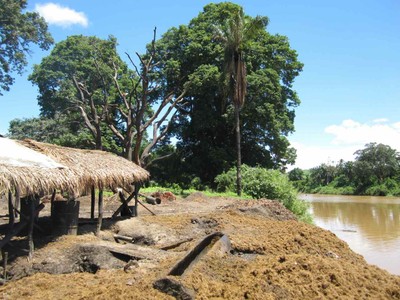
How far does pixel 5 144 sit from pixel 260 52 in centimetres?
2236

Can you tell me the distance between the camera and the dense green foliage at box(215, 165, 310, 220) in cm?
2238

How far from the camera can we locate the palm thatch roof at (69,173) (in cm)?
819

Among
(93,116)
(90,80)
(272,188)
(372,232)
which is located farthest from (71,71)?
(372,232)

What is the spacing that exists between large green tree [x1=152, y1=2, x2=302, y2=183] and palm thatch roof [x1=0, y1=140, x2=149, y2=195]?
1564 cm

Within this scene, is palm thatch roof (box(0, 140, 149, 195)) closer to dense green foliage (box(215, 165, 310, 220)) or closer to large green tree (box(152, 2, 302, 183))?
dense green foliage (box(215, 165, 310, 220))

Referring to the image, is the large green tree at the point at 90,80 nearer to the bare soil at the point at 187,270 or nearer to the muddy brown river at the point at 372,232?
the muddy brown river at the point at 372,232

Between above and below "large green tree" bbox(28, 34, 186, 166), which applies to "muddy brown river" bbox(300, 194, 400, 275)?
below

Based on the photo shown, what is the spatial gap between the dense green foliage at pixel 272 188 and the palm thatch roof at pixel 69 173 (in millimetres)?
11409

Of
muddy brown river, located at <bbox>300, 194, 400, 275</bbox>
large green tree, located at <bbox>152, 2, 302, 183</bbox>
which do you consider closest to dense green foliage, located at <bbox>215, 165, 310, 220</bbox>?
muddy brown river, located at <bbox>300, 194, 400, 275</bbox>

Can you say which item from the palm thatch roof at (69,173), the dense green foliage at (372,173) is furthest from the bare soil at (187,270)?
the dense green foliage at (372,173)

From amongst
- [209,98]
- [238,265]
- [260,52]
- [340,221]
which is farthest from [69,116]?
[238,265]

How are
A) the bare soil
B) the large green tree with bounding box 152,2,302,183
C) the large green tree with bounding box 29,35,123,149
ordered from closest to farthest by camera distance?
the bare soil
the large green tree with bounding box 152,2,302,183
the large green tree with bounding box 29,35,123,149

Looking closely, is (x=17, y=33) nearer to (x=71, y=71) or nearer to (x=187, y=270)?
(x=71, y=71)

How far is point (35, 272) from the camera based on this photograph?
8.32 m
